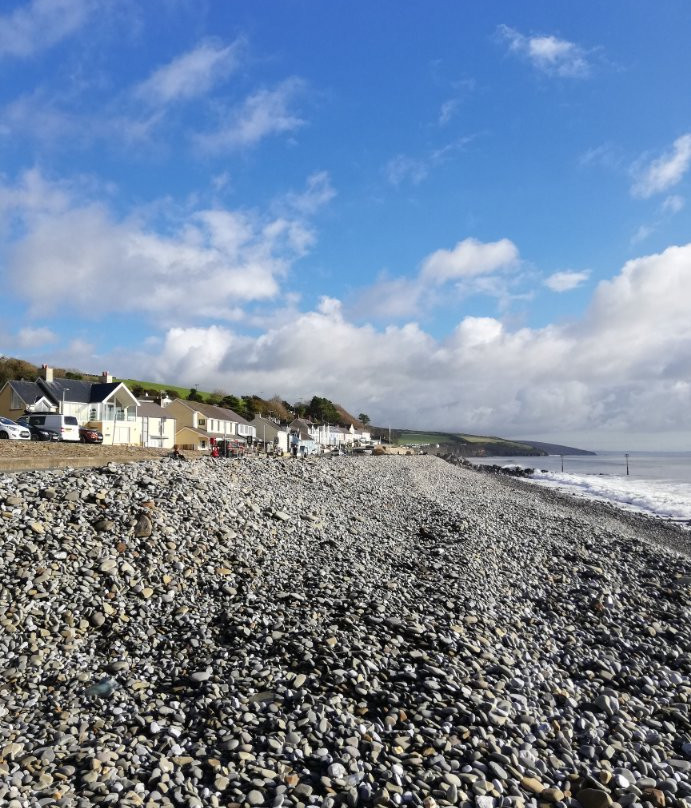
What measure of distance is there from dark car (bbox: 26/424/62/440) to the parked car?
6.56ft

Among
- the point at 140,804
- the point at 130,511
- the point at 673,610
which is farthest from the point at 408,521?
the point at 140,804

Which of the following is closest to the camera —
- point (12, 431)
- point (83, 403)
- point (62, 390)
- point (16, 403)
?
point (12, 431)

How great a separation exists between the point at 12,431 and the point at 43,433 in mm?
3123

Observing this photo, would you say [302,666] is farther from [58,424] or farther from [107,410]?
[107,410]

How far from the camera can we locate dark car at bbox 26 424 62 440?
109 ft

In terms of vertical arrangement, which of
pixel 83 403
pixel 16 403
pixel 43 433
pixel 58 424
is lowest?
pixel 43 433

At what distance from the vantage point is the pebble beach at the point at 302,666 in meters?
4.63

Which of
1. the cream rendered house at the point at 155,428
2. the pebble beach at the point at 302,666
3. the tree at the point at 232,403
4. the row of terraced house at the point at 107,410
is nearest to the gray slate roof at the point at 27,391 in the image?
the row of terraced house at the point at 107,410

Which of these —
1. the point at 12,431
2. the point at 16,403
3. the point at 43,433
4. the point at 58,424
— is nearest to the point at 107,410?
the point at 16,403

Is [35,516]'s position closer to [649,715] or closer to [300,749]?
[300,749]

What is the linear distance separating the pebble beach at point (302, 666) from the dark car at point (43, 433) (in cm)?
2384

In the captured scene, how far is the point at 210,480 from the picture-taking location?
578 inches

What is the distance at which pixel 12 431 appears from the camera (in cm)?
3020

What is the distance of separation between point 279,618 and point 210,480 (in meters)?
7.60
